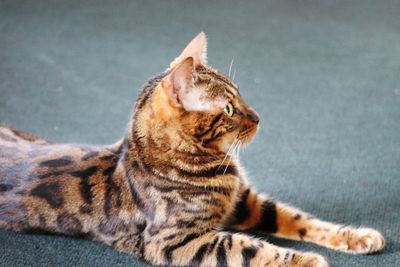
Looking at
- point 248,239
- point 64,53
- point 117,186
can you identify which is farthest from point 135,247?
point 64,53

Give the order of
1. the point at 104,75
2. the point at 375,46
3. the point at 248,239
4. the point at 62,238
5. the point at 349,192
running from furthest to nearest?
the point at 375,46 → the point at 104,75 → the point at 349,192 → the point at 62,238 → the point at 248,239


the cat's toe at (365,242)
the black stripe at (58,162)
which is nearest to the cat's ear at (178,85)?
the black stripe at (58,162)

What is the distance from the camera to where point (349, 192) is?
73.6 inches

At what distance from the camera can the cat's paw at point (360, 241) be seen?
1544mm

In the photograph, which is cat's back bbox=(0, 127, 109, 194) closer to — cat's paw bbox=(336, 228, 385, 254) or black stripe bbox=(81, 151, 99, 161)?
black stripe bbox=(81, 151, 99, 161)

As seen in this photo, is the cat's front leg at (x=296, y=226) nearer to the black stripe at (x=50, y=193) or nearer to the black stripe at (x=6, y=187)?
the black stripe at (x=50, y=193)

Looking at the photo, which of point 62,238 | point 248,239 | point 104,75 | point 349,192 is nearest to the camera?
point 248,239

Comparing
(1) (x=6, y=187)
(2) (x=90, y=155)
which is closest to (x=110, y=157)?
(2) (x=90, y=155)

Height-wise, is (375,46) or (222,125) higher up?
(375,46)

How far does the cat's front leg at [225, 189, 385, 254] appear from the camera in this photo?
1558mm

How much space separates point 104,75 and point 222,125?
4.31 ft

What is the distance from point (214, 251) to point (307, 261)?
0.22 meters

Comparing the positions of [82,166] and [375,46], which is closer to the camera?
[82,166]

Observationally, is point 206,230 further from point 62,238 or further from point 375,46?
point 375,46
